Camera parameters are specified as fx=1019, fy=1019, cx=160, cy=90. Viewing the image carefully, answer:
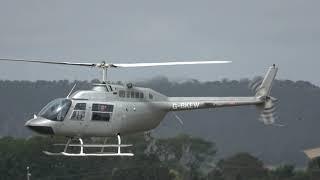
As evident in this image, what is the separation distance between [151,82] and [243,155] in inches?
1648

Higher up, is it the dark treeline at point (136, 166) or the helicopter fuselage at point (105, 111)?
the helicopter fuselage at point (105, 111)

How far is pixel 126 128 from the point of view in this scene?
4428cm

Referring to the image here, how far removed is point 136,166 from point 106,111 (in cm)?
4899

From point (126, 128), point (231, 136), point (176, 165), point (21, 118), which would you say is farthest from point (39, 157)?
point (126, 128)

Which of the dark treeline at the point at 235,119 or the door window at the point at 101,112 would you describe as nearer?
the door window at the point at 101,112

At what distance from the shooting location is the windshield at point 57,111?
42.7 metres

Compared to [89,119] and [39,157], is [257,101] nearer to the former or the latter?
[89,119]

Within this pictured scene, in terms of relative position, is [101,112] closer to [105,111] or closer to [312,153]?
[105,111]

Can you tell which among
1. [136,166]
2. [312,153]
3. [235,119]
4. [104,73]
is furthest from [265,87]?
[235,119]

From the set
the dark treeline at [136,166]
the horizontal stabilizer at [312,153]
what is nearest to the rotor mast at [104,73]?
the dark treeline at [136,166]

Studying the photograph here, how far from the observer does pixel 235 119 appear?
372ft

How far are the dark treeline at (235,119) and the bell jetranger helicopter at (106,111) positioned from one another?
157 ft

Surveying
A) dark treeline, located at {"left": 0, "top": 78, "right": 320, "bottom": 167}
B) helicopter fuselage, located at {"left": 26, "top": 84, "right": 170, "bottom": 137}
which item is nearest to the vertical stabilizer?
helicopter fuselage, located at {"left": 26, "top": 84, "right": 170, "bottom": 137}

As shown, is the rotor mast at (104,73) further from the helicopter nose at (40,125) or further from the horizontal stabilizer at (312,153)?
the horizontal stabilizer at (312,153)
